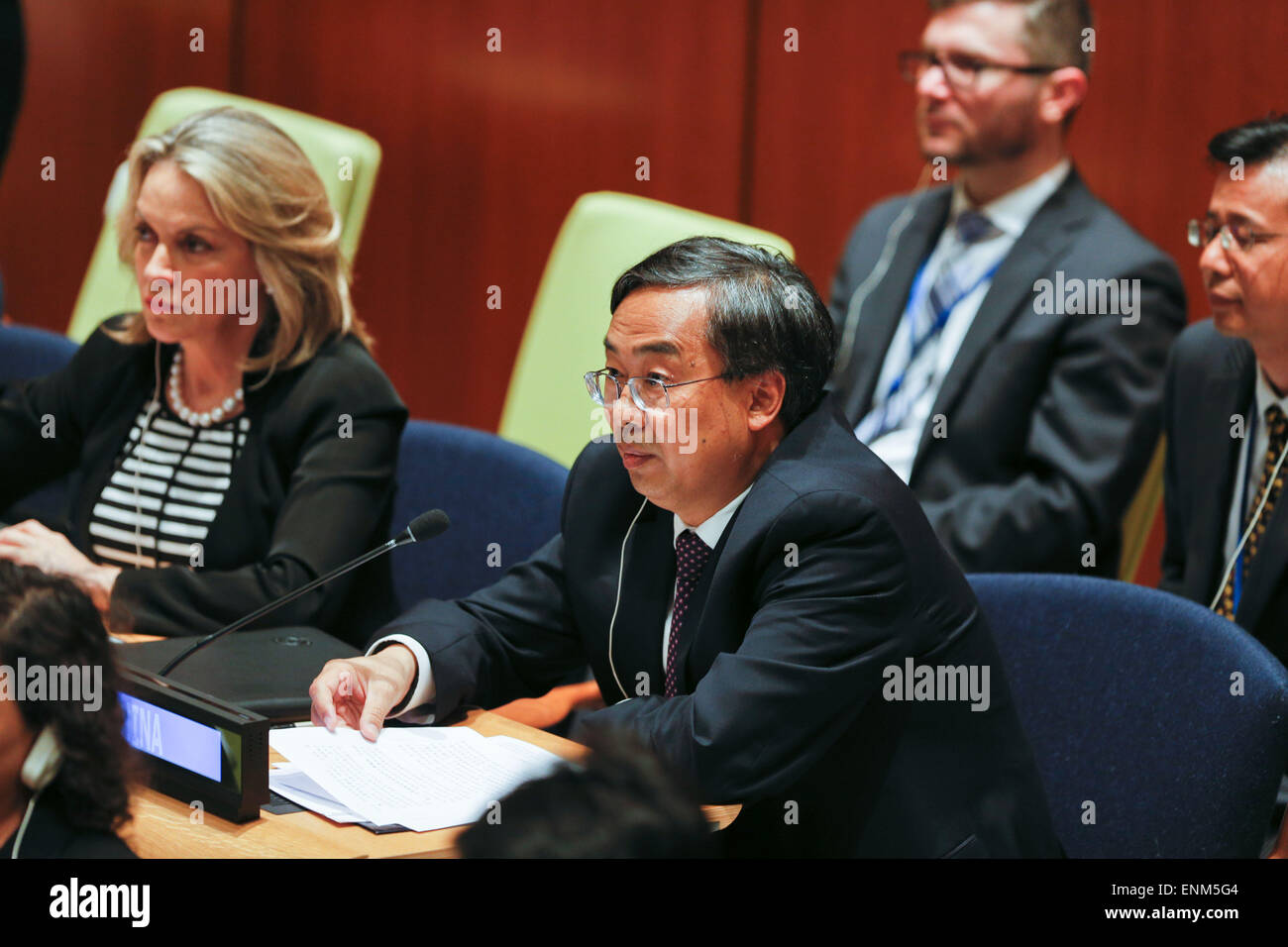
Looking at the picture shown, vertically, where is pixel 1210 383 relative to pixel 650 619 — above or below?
above

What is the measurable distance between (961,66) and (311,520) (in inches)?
66.6

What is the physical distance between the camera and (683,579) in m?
1.98

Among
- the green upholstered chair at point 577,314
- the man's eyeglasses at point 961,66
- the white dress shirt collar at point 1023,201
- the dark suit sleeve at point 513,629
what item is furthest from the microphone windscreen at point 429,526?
the man's eyeglasses at point 961,66

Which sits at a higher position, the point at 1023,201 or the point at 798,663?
the point at 1023,201

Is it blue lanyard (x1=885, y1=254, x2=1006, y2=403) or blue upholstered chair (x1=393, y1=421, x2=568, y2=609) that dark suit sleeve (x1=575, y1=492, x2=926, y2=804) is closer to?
blue upholstered chair (x1=393, y1=421, x2=568, y2=609)

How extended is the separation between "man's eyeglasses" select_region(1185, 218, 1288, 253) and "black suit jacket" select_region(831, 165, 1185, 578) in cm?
42

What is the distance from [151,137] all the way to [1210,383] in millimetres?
1791

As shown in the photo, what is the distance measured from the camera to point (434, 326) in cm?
468

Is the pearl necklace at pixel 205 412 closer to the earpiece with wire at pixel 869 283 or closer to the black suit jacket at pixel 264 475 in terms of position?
the black suit jacket at pixel 264 475

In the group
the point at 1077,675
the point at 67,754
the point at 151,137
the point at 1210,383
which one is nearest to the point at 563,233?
the point at 151,137

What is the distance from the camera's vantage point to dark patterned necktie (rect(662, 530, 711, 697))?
1964mm

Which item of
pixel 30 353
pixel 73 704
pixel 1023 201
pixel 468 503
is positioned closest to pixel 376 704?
pixel 73 704

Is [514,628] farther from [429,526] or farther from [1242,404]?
[1242,404]
